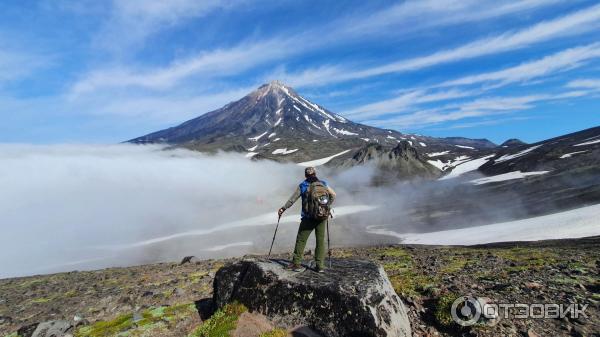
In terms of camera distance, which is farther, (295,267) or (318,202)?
(295,267)

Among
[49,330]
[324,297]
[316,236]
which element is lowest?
[49,330]

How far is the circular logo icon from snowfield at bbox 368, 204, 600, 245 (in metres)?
33.4

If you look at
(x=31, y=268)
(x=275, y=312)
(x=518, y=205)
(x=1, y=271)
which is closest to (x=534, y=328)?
(x=275, y=312)

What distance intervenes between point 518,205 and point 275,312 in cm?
7108

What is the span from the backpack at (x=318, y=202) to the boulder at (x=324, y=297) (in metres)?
2.05

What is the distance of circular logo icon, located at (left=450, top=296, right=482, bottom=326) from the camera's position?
39.3ft

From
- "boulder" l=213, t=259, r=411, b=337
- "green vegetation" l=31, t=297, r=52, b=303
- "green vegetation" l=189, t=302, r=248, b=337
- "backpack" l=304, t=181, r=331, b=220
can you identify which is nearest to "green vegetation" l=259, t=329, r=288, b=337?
"boulder" l=213, t=259, r=411, b=337

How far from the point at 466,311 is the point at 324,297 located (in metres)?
4.50

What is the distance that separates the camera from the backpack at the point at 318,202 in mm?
12969

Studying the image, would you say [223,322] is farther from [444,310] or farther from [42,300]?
[42,300]

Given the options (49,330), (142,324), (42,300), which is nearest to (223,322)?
(142,324)

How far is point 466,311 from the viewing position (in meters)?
12.3

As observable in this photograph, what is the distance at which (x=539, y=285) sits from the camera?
47.6 feet

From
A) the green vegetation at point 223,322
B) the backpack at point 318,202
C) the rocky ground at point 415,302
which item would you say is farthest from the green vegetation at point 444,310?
the green vegetation at point 223,322
